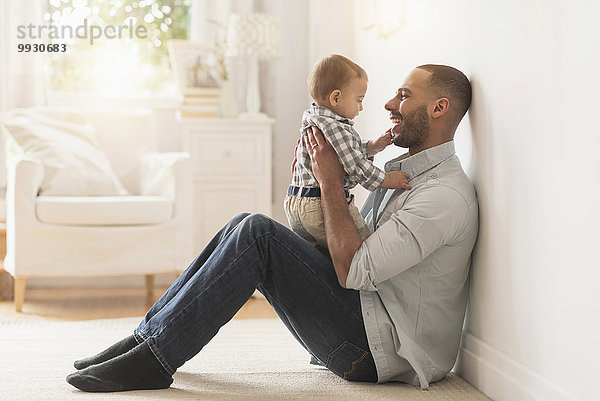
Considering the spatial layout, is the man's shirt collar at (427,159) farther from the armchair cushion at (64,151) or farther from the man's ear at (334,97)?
the armchair cushion at (64,151)

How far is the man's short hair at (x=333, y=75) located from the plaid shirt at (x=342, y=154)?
0.18 feet

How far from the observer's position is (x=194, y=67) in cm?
452

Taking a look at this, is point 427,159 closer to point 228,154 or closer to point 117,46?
point 228,154

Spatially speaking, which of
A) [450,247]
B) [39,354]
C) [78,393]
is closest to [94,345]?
[39,354]

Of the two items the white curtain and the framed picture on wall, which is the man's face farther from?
the white curtain

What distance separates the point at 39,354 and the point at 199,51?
2.25 m

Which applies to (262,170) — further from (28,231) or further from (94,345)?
(94,345)

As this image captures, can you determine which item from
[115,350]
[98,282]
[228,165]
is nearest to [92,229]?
[228,165]

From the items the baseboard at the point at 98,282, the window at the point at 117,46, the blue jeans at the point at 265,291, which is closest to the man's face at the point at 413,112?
the blue jeans at the point at 265,291

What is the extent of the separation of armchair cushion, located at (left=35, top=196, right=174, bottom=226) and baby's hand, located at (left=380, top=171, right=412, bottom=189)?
173cm

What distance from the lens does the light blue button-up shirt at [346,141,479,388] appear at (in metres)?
2.06

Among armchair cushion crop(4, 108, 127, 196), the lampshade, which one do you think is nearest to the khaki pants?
armchair cushion crop(4, 108, 127, 196)

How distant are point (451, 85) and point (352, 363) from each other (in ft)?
2.63

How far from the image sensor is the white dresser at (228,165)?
4.27m
